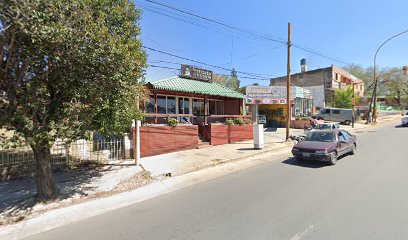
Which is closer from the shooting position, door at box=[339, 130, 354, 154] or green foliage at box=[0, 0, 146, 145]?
green foliage at box=[0, 0, 146, 145]

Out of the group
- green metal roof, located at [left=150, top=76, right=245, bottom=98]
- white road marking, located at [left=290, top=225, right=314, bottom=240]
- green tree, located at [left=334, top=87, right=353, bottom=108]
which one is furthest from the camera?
green tree, located at [left=334, top=87, right=353, bottom=108]

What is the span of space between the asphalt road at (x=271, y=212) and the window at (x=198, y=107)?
33.5 feet

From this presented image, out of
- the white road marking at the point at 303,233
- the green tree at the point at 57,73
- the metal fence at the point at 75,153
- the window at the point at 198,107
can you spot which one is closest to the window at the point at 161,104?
the window at the point at 198,107

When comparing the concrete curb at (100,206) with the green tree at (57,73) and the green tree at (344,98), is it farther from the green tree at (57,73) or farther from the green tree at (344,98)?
the green tree at (344,98)

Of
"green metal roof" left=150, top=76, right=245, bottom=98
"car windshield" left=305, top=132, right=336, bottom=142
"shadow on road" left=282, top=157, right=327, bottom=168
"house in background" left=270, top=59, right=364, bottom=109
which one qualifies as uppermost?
"house in background" left=270, top=59, right=364, bottom=109

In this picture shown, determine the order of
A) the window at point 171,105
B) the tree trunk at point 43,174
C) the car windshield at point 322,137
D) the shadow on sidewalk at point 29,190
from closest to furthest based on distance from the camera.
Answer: the shadow on sidewalk at point 29,190 → the tree trunk at point 43,174 → the car windshield at point 322,137 → the window at point 171,105

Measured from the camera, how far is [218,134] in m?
14.6

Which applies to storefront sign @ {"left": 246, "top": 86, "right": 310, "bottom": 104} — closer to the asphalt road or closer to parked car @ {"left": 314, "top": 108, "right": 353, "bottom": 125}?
parked car @ {"left": 314, "top": 108, "right": 353, "bottom": 125}

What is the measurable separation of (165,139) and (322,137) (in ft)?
24.2

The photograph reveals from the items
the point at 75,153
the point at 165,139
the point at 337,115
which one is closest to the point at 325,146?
the point at 165,139

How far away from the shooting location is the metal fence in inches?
298

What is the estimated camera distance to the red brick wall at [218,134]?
47.0 feet

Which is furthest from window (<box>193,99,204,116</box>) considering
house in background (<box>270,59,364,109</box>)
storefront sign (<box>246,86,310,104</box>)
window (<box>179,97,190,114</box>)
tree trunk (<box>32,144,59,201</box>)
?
house in background (<box>270,59,364,109</box>)

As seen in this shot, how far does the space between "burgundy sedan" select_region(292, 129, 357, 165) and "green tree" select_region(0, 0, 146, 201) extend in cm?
698
